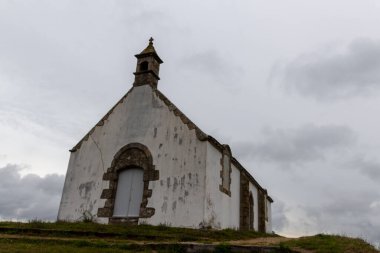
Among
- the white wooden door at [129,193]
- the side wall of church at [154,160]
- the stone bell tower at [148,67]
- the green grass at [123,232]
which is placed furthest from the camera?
the stone bell tower at [148,67]

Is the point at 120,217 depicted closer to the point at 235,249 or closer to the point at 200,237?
the point at 200,237

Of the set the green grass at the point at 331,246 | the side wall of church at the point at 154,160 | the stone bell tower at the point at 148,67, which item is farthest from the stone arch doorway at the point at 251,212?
the green grass at the point at 331,246

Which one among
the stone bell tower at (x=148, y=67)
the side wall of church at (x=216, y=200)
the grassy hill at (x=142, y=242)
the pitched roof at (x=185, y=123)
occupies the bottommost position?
the grassy hill at (x=142, y=242)

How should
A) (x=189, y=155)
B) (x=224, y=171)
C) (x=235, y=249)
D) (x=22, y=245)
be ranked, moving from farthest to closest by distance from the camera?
1. (x=224, y=171)
2. (x=189, y=155)
3. (x=22, y=245)
4. (x=235, y=249)

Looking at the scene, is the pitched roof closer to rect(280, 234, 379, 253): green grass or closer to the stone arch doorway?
the stone arch doorway

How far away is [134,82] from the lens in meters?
21.1

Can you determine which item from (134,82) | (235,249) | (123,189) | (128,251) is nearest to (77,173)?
(123,189)

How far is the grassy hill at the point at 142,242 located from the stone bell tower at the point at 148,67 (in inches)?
351

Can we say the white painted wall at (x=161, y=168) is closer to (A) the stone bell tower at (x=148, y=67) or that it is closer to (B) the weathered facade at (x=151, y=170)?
(B) the weathered facade at (x=151, y=170)

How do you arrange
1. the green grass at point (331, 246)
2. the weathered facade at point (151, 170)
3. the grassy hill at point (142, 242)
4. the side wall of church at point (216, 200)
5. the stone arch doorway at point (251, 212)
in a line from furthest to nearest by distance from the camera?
the stone arch doorway at point (251, 212) < the weathered facade at point (151, 170) < the side wall of church at point (216, 200) < the green grass at point (331, 246) < the grassy hill at point (142, 242)

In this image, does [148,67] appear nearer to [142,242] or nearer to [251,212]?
[251,212]

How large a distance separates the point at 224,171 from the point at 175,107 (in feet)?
13.7

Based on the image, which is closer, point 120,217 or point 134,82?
point 120,217

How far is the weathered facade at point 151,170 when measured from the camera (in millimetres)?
16969
